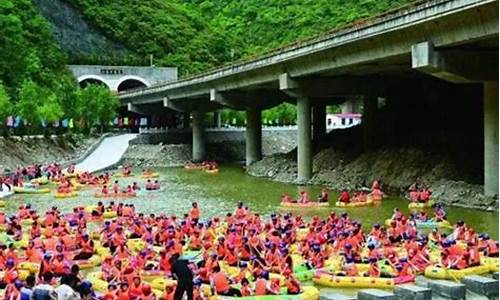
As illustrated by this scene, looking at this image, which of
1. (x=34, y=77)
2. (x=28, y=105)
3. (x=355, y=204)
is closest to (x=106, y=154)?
(x=28, y=105)

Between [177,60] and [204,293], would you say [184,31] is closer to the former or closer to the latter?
[177,60]

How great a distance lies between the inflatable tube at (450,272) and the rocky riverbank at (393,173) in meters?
15.7

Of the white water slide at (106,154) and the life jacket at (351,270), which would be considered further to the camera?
the white water slide at (106,154)

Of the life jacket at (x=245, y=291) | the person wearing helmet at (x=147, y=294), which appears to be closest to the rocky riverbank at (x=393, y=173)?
the life jacket at (x=245, y=291)

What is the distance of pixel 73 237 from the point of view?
29.6 meters

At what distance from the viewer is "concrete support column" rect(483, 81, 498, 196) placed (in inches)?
1532

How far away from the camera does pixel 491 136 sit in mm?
39312

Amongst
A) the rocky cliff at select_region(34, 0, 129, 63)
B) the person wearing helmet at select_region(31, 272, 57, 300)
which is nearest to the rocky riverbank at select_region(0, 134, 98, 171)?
the person wearing helmet at select_region(31, 272, 57, 300)

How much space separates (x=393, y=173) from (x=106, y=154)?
136 ft

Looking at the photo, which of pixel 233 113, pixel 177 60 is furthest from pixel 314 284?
pixel 177 60

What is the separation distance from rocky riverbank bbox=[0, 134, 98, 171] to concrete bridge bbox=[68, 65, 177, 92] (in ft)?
123

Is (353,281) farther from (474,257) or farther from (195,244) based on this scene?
(195,244)

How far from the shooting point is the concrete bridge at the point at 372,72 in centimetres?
3709

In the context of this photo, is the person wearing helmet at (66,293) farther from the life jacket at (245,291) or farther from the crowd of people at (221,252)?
the life jacket at (245,291)
